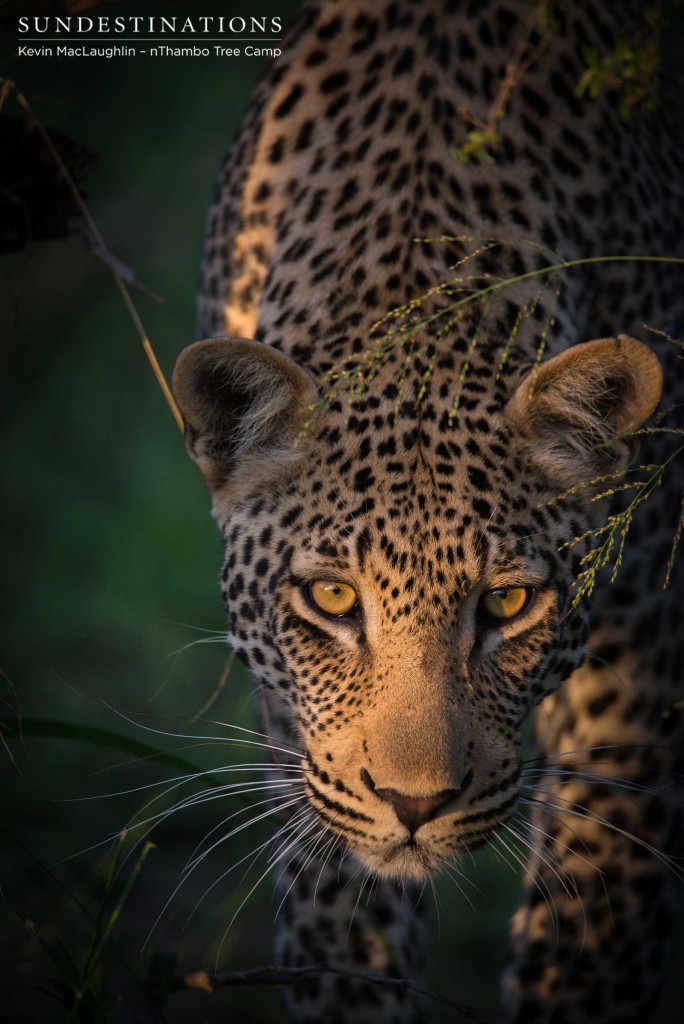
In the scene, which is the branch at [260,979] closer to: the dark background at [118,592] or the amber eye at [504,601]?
the dark background at [118,592]

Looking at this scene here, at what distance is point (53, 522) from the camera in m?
9.09

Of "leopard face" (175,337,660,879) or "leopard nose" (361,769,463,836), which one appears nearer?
"leopard nose" (361,769,463,836)

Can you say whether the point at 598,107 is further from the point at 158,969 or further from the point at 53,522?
the point at 53,522

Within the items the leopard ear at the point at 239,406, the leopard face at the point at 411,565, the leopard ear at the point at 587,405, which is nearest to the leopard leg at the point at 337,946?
the leopard face at the point at 411,565

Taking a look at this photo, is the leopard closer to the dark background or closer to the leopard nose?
the leopard nose

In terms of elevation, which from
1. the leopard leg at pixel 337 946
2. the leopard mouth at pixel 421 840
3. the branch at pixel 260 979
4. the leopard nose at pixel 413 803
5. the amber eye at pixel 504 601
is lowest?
the leopard leg at pixel 337 946

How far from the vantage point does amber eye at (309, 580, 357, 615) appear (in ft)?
12.6

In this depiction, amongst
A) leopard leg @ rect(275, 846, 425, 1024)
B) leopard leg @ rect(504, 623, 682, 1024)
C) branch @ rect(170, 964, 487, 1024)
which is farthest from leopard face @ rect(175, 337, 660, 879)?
leopard leg @ rect(275, 846, 425, 1024)

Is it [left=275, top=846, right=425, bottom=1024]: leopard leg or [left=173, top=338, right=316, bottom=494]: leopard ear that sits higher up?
[left=173, top=338, right=316, bottom=494]: leopard ear

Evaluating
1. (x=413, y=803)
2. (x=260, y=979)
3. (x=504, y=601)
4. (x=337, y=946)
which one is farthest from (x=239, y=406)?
(x=337, y=946)

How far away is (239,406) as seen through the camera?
13.6 ft

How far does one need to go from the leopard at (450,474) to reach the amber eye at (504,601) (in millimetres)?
11

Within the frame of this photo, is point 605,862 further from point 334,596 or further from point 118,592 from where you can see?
point 118,592

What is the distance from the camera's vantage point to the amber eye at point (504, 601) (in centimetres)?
383
